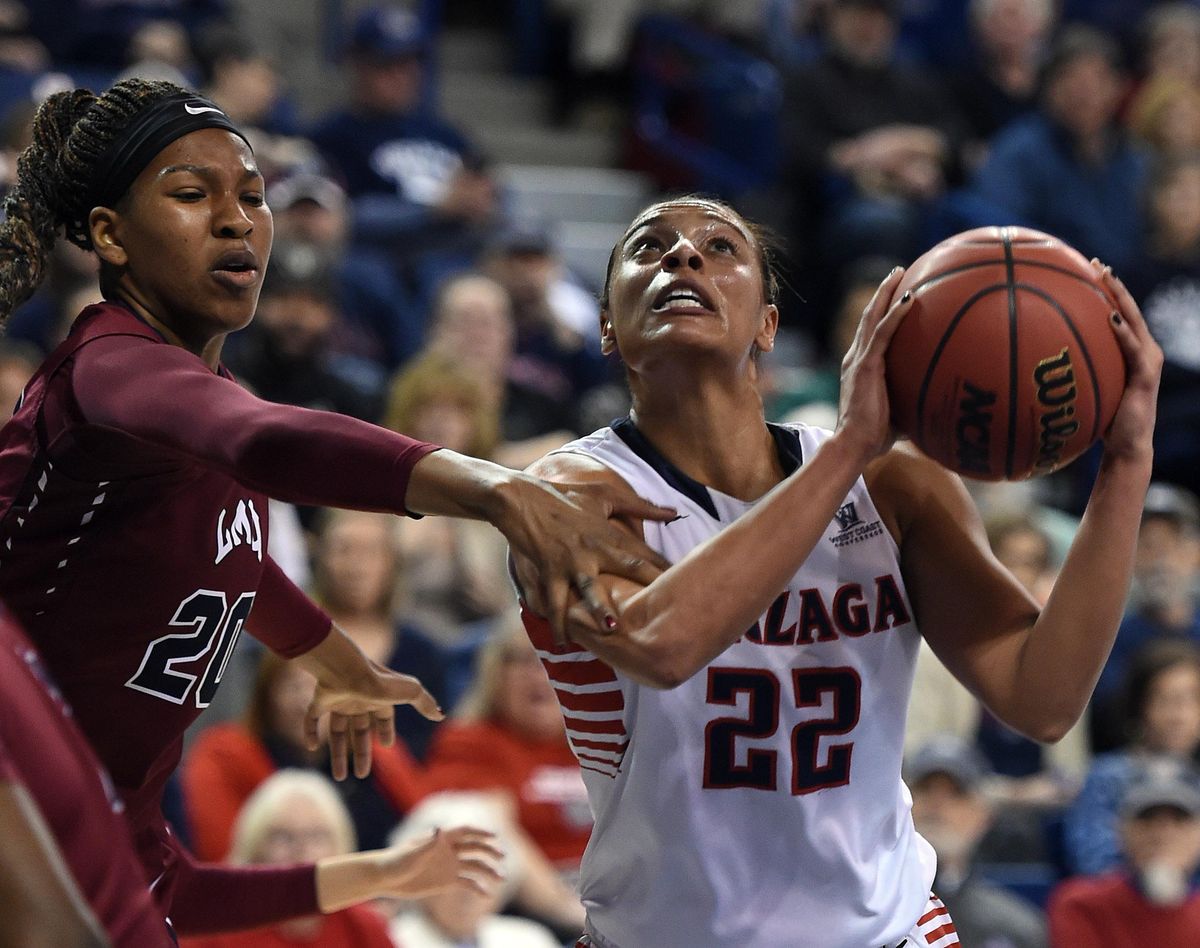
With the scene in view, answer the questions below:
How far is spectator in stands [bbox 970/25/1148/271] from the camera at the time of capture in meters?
9.10

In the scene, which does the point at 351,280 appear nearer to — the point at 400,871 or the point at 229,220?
the point at 400,871

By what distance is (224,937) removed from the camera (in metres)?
4.64

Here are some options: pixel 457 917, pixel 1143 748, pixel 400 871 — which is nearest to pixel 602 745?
pixel 400 871

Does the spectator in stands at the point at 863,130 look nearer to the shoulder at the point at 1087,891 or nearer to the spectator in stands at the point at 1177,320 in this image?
the spectator in stands at the point at 1177,320

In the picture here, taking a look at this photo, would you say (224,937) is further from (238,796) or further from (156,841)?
(156,841)

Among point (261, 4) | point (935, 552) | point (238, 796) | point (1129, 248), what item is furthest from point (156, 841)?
point (261, 4)

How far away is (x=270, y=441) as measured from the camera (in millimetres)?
2334

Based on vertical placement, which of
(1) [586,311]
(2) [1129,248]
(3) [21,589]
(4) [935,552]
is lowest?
(3) [21,589]

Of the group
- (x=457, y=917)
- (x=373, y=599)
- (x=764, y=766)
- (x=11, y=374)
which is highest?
(x=11, y=374)

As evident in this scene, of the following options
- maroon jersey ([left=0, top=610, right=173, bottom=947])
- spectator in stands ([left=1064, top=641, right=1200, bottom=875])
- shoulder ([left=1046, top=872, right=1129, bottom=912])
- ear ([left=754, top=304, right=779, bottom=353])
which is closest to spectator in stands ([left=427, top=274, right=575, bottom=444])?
spectator in stands ([left=1064, top=641, right=1200, bottom=875])

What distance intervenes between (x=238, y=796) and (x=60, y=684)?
2.39 meters

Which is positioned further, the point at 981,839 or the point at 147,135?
the point at 981,839

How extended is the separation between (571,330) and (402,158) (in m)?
1.44

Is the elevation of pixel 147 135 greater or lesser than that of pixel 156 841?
greater
